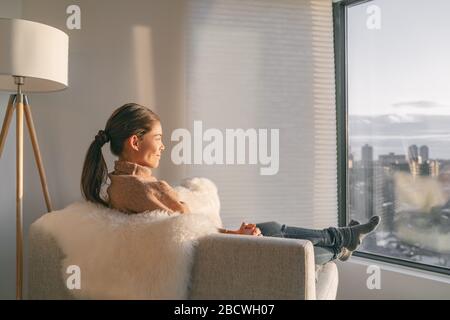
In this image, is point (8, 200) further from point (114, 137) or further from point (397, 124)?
point (397, 124)

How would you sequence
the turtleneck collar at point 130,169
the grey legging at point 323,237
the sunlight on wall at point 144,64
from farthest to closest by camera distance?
the sunlight on wall at point 144,64
the grey legging at point 323,237
the turtleneck collar at point 130,169

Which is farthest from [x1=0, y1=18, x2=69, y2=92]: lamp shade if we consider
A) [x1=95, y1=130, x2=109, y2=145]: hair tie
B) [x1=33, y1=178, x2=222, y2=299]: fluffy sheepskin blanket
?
[x1=33, y1=178, x2=222, y2=299]: fluffy sheepskin blanket

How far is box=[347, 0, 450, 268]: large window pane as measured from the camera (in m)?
2.46

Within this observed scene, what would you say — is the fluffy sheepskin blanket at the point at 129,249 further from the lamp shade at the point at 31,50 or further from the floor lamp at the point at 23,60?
the lamp shade at the point at 31,50

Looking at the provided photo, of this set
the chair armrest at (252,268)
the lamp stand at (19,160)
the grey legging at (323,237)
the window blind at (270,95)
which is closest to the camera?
the chair armrest at (252,268)

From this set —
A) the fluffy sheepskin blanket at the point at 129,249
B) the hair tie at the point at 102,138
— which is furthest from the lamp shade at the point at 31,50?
the fluffy sheepskin blanket at the point at 129,249

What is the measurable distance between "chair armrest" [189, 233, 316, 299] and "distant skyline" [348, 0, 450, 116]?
5.12 feet

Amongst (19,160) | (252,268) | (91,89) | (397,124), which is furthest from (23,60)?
(397,124)

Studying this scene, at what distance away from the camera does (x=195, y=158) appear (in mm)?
2762

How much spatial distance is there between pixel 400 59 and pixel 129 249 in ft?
6.54

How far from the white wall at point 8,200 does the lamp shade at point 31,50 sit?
0.56 meters

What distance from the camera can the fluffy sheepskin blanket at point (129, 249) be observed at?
1392 millimetres

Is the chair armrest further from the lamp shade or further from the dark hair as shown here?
the lamp shade

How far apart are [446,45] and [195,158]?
1518 millimetres
